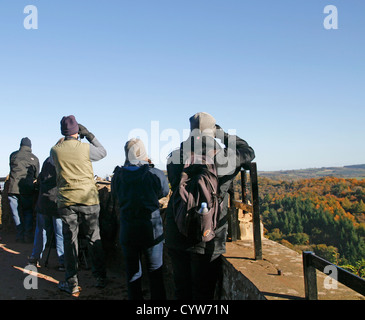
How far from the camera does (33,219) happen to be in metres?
6.19

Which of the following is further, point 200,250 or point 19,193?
point 19,193

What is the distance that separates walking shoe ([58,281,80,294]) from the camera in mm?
3572

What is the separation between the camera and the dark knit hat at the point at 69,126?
11.5ft

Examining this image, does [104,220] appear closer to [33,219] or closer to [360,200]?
[33,219]

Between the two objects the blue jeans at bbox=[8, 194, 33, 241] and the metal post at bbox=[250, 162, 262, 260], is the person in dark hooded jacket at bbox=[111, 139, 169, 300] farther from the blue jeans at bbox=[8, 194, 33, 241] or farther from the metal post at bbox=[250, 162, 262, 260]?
the blue jeans at bbox=[8, 194, 33, 241]

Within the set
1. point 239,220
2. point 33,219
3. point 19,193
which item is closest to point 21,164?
point 19,193

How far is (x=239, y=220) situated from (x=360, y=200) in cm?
6121

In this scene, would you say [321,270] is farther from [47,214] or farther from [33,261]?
[33,261]

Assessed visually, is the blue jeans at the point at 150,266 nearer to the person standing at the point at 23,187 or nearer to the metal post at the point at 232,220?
the metal post at the point at 232,220

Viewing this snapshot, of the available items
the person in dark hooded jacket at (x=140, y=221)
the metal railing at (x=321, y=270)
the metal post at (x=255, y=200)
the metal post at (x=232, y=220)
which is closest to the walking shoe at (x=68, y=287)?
the person in dark hooded jacket at (x=140, y=221)

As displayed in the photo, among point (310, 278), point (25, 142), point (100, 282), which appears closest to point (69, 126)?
point (100, 282)

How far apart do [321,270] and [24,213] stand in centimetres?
560
